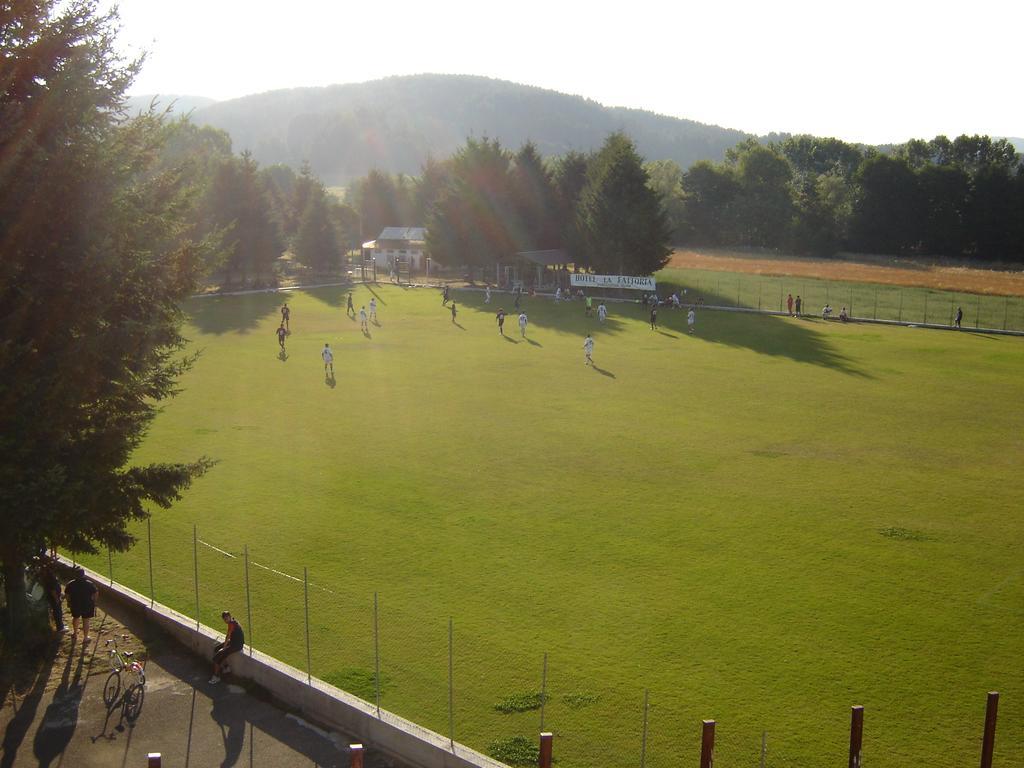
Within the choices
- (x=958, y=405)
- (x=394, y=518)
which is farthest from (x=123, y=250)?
(x=958, y=405)

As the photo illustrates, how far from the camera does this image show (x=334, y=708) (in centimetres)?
1240

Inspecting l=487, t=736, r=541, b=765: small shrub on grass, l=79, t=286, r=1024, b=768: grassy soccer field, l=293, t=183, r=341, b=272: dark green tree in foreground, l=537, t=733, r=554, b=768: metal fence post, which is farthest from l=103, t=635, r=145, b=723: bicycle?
l=293, t=183, r=341, b=272: dark green tree in foreground

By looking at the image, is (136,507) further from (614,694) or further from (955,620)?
(955,620)

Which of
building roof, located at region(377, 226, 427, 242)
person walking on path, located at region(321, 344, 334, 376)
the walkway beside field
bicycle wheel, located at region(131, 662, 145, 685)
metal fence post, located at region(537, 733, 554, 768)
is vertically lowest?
the walkway beside field

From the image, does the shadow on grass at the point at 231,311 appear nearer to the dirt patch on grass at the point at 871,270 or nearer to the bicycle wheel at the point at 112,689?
the bicycle wheel at the point at 112,689

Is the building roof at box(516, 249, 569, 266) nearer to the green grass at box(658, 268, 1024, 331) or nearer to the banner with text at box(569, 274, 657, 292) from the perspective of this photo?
the banner with text at box(569, 274, 657, 292)

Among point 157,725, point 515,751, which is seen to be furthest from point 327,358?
point 515,751

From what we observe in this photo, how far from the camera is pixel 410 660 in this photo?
14.3 metres

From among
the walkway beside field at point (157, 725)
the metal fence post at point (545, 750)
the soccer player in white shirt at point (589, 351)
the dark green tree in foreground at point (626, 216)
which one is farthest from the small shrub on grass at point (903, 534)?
the dark green tree in foreground at point (626, 216)

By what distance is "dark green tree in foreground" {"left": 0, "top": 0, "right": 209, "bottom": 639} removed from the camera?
12.8 meters

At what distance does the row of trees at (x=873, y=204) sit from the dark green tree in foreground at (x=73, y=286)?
96.7 metres

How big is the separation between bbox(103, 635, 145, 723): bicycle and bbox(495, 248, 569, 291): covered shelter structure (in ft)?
217

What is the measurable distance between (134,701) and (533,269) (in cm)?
6992

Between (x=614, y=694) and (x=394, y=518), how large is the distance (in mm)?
9015
